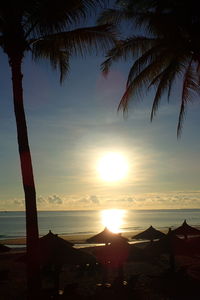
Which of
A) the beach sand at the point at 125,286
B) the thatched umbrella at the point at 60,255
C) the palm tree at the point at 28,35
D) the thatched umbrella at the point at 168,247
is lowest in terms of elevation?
the beach sand at the point at 125,286

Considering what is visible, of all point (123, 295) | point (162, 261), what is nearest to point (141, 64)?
point (123, 295)

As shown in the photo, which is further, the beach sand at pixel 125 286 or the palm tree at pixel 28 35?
the beach sand at pixel 125 286

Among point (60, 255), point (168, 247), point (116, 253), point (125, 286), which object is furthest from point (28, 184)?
point (168, 247)

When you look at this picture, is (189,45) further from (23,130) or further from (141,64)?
(23,130)

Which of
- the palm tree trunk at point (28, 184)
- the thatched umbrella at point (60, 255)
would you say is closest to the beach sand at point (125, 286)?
the thatched umbrella at point (60, 255)

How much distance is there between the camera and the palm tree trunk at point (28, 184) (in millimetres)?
9820

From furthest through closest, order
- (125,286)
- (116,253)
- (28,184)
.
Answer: (116,253) < (125,286) < (28,184)

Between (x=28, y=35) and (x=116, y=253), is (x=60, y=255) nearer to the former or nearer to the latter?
(x=116, y=253)

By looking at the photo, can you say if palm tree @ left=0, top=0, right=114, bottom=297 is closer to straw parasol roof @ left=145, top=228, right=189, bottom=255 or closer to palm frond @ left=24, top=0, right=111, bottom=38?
palm frond @ left=24, top=0, right=111, bottom=38

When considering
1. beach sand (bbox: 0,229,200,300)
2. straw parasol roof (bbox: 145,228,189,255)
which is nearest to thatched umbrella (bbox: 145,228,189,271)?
straw parasol roof (bbox: 145,228,189,255)

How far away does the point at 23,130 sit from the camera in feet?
34.1

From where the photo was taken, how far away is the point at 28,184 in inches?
404

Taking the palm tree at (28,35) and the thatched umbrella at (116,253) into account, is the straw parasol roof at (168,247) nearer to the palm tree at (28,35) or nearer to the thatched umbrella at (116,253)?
the thatched umbrella at (116,253)

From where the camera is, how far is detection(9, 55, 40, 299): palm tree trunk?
982cm
